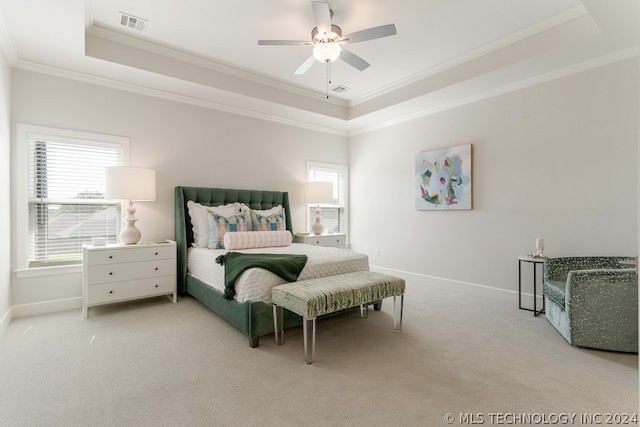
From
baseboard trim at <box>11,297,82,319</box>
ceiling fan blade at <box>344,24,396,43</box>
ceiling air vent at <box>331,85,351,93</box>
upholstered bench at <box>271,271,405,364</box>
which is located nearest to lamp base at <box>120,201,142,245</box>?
baseboard trim at <box>11,297,82,319</box>

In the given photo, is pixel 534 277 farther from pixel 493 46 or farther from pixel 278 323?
pixel 278 323

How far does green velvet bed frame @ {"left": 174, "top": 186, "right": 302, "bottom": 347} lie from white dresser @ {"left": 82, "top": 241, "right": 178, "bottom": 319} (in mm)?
254

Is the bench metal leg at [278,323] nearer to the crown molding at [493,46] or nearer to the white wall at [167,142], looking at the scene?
the white wall at [167,142]

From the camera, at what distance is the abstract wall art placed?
14.5ft

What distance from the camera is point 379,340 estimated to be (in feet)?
9.05

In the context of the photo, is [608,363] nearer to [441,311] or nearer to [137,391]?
[441,311]

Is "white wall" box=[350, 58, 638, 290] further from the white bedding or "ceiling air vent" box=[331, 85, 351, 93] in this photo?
the white bedding

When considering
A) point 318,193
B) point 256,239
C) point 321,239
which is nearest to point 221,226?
point 256,239

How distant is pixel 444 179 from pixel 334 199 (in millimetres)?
2171

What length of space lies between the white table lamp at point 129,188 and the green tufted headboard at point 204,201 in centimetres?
48

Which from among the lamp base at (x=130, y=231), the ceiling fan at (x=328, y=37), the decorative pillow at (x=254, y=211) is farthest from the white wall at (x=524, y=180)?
the lamp base at (x=130, y=231)

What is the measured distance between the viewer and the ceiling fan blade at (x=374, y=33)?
8.28 ft

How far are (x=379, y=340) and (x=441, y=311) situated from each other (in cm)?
115

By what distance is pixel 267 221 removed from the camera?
4434 millimetres
